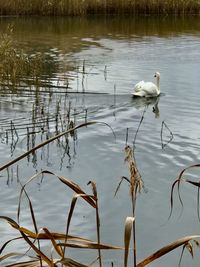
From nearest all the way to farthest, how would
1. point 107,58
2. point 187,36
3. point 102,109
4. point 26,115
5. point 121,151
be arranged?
point 121,151, point 26,115, point 102,109, point 107,58, point 187,36

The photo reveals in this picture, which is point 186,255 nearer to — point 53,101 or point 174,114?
point 174,114

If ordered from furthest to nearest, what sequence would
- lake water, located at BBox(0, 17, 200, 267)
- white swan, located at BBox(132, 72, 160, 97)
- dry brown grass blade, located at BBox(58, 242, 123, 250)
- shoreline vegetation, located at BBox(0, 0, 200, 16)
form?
1. shoreline vegetation, located at BBox(0, 0, 200, 16)
2. white swan, located at BBox(132, 72, 160, 97)
3. lake water, located at BBox(0, 17, 200, 267)
4. dry brown grass blade, located at BBox(58, 242, 123, 250)

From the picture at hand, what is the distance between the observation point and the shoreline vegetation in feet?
79.6

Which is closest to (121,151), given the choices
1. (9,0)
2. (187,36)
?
(187,36)

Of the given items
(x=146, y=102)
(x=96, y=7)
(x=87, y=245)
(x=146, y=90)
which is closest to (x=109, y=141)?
(x=146, y=102)

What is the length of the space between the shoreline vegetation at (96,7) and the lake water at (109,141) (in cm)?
801

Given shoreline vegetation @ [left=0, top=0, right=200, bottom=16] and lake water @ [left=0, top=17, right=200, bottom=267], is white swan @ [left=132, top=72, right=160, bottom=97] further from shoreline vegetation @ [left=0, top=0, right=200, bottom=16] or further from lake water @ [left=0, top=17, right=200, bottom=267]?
shoreline vegetation @ [left=0, top=0, right=200, bottom=16]

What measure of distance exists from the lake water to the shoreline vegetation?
8010mm

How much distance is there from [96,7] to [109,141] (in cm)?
1775

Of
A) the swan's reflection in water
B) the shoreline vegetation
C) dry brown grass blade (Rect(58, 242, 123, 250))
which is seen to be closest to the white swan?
the swan's reflection in water

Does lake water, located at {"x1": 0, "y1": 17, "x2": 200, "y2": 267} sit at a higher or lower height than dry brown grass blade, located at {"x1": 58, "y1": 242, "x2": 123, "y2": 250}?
lower

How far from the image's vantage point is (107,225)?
208 inches

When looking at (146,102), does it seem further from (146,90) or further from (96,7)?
(96,7)

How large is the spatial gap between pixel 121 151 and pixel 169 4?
18.3m
